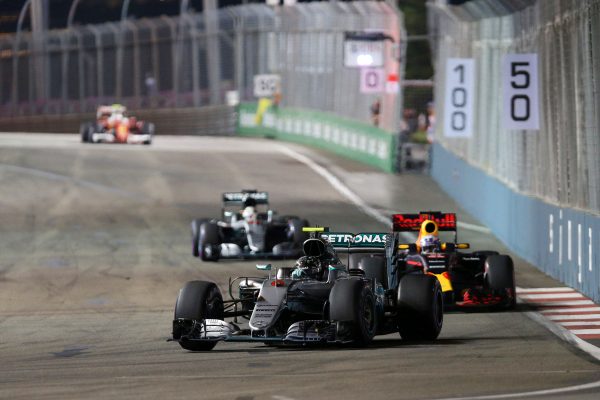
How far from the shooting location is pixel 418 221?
68.8ft

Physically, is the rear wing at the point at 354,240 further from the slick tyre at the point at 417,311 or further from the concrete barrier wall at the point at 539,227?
the concrete barrier wall at the point at 539,227

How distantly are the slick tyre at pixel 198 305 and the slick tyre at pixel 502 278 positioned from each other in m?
4.90

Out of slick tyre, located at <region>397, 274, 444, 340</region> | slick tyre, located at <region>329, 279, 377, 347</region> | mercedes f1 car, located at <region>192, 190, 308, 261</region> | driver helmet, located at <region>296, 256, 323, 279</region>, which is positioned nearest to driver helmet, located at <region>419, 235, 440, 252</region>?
slick tyre, located at <region>397, 274, 444, 340</region>

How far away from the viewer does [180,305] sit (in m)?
15.9

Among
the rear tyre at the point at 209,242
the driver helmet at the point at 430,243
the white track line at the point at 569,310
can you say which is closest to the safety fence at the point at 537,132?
the white track line at the point at 569,310

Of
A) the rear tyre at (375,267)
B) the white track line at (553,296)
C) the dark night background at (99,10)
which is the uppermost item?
the dark night background at (99,10)

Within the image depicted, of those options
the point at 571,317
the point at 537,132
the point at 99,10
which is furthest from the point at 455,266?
the point at 99,10

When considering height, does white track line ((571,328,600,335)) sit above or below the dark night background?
Answer: below

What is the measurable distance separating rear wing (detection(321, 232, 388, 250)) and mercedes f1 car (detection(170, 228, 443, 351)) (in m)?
0.08

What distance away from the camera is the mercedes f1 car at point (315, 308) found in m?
15.6

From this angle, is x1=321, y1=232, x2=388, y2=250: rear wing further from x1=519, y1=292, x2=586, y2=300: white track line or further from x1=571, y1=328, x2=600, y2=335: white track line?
x1=519, y1=292, x2=586, y2=300: white track line

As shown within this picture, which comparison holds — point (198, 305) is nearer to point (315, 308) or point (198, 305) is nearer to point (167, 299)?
point (315, 308)

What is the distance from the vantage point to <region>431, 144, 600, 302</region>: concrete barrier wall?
2108cm

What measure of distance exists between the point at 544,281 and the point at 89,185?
59.3ft
